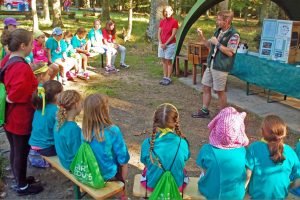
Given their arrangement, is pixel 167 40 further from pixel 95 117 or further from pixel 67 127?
pixel 95 117

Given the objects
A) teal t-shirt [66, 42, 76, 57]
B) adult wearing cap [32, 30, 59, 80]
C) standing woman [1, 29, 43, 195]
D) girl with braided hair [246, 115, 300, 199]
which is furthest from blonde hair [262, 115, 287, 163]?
teal t-shirt [66, 42, 76, 57]

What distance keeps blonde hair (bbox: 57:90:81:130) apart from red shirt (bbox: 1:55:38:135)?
385 mm

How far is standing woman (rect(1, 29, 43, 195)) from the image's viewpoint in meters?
3.46

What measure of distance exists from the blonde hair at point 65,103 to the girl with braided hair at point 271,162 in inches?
64.3

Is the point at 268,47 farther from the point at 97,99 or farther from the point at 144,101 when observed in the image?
the point at 97,99

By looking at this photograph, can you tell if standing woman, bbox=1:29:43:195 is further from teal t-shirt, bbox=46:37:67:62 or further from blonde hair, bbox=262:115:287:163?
teal t-shirt, bbox=46:37:67:62

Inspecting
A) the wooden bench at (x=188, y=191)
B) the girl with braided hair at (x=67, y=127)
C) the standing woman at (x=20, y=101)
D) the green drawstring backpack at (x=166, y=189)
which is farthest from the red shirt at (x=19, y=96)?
the green drawstring backpack at (x=166, y=189)

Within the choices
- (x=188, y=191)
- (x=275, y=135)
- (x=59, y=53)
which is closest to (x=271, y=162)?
(x=275, y=135)

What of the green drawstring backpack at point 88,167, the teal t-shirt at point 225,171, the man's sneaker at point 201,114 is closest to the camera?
the teal t-shirt at point 225,171

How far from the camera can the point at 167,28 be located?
313 inches

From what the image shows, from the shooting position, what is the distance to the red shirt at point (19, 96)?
3449 mm

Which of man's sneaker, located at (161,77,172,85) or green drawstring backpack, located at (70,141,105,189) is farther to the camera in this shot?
man's sneaker, located at (161,77,172,85)

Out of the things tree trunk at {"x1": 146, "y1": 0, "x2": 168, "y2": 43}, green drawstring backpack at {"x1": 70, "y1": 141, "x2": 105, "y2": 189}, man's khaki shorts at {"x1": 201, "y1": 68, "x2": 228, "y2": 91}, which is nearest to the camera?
green drawstring backpack at {"x1": 70, "y1": 141, "x2": 105, "y2": 189}

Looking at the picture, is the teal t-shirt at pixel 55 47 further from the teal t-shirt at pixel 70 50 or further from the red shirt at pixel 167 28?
the red shirt at pixel 167 28
